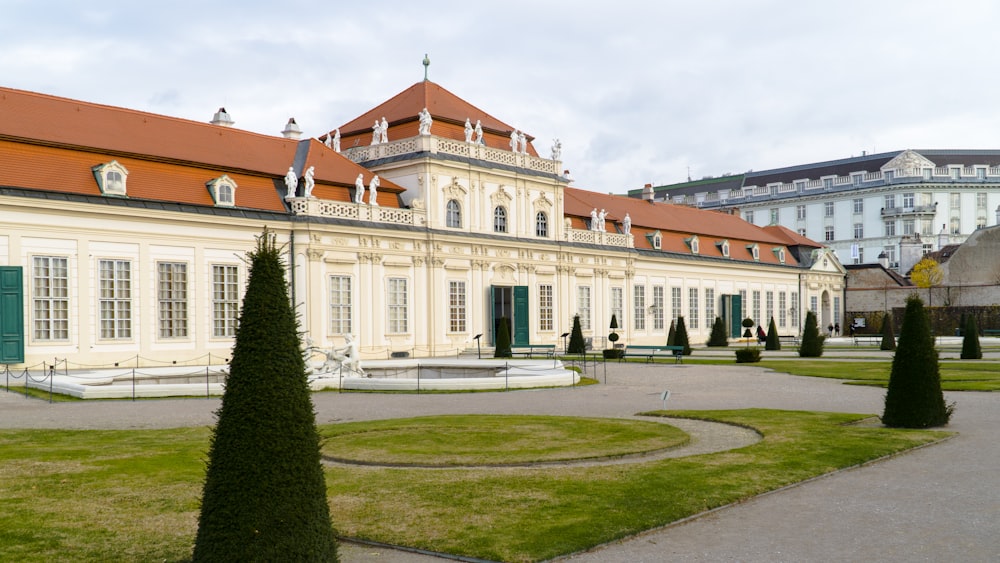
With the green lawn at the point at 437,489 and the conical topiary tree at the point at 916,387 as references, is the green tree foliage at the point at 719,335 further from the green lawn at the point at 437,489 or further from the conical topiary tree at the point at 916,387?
the green lawn at the point at 437,489

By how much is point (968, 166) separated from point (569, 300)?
65.6 metres

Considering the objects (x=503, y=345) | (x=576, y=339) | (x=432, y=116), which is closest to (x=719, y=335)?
(x=576, y=339)

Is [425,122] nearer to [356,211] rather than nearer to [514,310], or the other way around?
[356,211]

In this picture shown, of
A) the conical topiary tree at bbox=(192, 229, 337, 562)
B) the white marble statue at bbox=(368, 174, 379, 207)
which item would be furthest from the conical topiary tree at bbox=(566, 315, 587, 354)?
the conical topiary tree at bbox=(192, 229, 337, 562)

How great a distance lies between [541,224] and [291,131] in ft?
43.0

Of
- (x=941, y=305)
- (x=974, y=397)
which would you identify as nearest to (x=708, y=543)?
(x=974, y=397)

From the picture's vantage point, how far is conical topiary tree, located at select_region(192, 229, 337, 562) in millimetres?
5961

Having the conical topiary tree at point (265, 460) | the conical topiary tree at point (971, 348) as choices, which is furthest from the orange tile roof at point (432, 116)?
the conical topiary tree at point (265, 460)

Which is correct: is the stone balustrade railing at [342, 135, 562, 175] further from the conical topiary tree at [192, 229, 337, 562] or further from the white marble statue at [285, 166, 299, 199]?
the conical topiary tree at [192, 229, 337, 562]

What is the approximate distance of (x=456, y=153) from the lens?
41875mm

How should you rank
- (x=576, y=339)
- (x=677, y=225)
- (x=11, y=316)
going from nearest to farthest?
(x=11, y=316)
(x=576, y=339)
(x=677, y=225)

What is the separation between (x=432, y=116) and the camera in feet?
138

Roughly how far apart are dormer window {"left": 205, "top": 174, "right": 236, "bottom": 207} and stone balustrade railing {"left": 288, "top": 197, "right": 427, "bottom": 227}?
245cm

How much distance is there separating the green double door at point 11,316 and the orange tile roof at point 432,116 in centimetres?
1887
